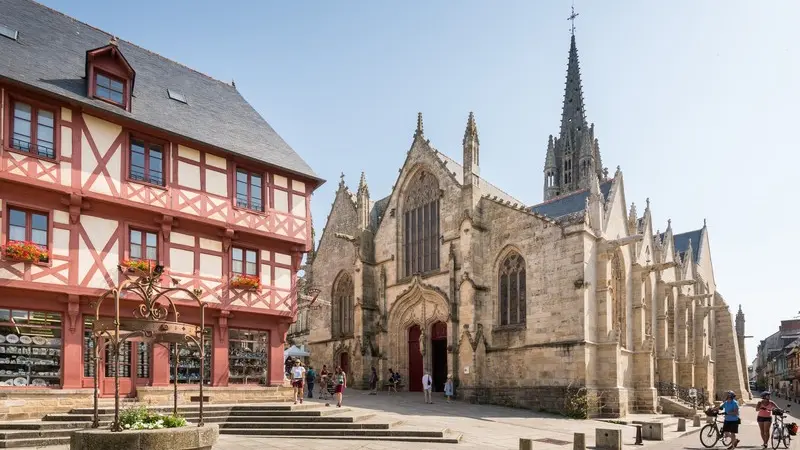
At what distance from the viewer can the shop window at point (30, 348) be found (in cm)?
1510

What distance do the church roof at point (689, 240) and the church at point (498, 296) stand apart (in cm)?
1060

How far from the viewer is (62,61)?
17.5 meters

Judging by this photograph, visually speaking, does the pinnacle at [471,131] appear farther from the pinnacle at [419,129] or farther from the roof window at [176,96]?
the roof window at [176,96]

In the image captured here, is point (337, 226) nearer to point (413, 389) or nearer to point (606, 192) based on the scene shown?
point (413, 389)

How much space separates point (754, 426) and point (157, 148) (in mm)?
21676

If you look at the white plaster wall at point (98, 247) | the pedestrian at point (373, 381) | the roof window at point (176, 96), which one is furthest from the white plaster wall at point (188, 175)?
the pedestrian at point (373, 381)

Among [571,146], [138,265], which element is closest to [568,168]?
[571,146]

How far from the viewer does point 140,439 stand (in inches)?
343

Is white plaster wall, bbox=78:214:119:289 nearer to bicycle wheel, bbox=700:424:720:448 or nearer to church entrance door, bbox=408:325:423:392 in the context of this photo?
bicycle wheel, bbox=700:424:720:448

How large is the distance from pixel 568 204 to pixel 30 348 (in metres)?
22.3

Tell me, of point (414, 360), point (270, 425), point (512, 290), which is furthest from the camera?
point (414, 360)

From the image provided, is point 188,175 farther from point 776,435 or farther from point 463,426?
point 776,435

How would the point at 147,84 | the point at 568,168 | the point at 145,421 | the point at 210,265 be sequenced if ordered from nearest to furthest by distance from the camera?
the point at 145,421 → the point at 210,265 → the point at 147,84 → the point at 568,168

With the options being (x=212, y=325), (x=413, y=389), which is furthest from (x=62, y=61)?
(x=413, y=389)
